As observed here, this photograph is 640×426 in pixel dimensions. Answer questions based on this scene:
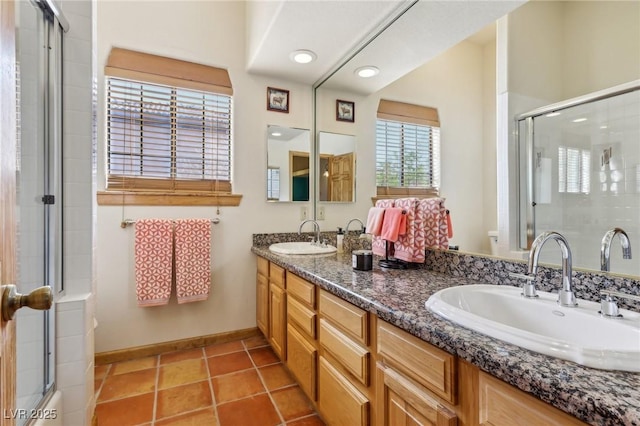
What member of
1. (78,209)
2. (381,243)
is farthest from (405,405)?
(78,209)

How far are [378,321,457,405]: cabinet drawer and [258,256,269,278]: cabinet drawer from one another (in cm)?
138

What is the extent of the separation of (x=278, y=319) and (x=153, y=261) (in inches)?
40.1

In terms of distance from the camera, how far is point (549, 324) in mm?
919

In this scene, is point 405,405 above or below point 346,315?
below

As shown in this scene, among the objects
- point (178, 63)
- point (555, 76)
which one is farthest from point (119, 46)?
point (555, 76)

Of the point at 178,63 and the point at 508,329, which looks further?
the point at 178,63

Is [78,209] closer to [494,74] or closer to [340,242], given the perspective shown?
[340,242]

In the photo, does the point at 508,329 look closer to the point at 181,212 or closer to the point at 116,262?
the point at 181,212

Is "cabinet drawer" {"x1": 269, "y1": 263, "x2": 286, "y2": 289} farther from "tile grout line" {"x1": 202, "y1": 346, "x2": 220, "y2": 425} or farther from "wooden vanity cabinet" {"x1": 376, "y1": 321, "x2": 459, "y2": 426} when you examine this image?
"wooden vanity cabinet" {"x1": 376, "y1": 321, "x2": 459, "y2": 426}

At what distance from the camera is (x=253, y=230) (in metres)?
2.62

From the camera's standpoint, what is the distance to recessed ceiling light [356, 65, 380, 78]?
2.16m

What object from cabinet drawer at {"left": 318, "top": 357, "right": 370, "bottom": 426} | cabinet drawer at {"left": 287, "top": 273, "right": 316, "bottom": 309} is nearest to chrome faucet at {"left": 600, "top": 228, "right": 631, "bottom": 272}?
cabinet drawer at {"left": 318, "top": 357, "right": 370, "bottom": 426}

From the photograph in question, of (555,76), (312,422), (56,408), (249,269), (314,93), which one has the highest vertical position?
(314,93)

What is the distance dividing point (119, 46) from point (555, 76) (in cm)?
268
